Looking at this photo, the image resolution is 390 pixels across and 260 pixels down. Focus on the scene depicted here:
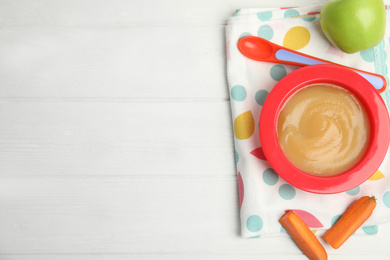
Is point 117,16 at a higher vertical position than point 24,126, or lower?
higher

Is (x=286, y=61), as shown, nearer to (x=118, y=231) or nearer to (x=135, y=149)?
(x=135, y=149)

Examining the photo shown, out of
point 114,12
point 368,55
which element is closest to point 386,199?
point 368,55

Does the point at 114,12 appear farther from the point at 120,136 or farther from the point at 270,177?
the point at 270,177

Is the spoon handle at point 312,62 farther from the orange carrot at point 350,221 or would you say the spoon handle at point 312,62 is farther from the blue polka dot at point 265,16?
the orange carrot at point 350,221

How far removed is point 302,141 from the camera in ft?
2.25

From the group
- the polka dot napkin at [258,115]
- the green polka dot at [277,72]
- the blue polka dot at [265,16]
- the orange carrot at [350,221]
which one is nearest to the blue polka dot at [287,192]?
the polka dot napkin at [258,115]

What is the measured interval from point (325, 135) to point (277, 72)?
6.6 inches

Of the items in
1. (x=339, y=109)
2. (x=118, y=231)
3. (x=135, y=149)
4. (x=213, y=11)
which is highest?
(x=213, y=11)

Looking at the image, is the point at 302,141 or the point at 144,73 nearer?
the point at 302,141

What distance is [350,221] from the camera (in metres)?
0.73

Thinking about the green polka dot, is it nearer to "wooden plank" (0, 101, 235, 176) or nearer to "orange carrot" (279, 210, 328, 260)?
"wooden plank" (0, 101, 235, 176)

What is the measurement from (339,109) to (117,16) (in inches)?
19.2

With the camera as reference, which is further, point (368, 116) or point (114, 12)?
point (114, 12)

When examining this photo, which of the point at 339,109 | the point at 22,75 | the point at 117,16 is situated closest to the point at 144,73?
the point at 117,16
